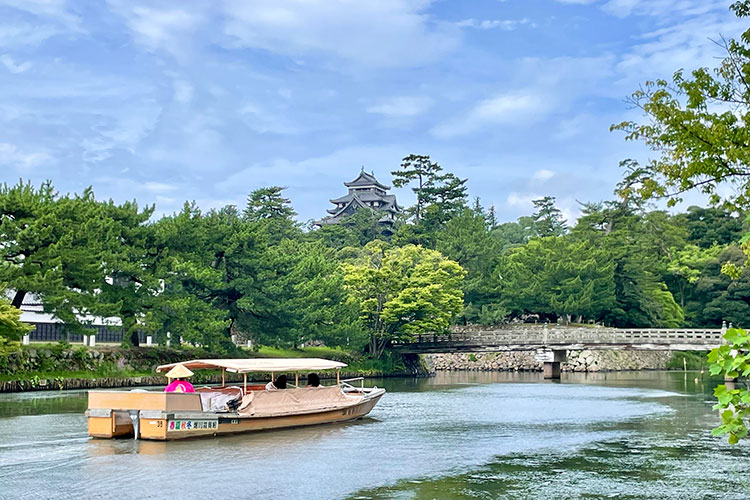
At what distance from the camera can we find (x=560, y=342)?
6094 centimetres

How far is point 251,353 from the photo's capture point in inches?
2263

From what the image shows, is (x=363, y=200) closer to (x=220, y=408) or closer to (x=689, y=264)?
(x=689, y=264)

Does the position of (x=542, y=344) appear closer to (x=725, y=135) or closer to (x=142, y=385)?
(x=142, y=385)

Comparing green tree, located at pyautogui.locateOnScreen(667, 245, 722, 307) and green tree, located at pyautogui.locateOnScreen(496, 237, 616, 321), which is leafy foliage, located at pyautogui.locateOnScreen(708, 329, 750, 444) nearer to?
green tree, located at pyautogui.locateOnScreen(496, 237, 616, 321)

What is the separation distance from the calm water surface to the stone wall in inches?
1714

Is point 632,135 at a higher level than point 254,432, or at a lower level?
higher

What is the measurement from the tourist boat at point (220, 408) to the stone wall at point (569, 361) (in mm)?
47660

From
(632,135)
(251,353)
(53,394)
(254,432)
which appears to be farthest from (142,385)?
(632,135)

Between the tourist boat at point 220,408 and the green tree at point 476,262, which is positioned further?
the green tree at point 476,262

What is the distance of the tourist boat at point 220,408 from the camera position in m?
22.8

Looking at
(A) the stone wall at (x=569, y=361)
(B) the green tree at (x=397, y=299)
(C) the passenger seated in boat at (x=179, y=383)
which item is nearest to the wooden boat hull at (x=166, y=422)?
(C) the passenger seated in boat at (x=179, y=383)

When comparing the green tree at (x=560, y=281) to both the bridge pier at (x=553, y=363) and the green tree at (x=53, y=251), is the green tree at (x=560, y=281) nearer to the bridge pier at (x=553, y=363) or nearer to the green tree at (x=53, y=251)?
the bridge pier at (x=553, y=363)

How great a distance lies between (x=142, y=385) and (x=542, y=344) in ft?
100

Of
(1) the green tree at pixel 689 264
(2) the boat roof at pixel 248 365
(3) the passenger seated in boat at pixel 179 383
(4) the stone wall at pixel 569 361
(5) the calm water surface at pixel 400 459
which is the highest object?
(1) the green tree at pixel 689 264
